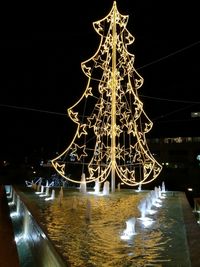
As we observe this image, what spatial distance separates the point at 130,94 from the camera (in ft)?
57.0

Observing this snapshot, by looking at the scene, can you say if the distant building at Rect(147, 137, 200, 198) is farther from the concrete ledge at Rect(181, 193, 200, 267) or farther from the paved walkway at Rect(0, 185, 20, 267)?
the concrete ledge at Rect(181, 193, 200, 267)

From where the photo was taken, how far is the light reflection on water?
228 inches

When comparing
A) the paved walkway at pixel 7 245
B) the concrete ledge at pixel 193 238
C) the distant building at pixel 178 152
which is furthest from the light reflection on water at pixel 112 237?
the distant building at pixel 178 152

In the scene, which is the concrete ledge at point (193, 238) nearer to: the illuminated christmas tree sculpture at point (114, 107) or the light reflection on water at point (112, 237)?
the light reflection on water at point (112, 237)

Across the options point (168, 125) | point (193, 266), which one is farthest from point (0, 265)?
point (168, 125)

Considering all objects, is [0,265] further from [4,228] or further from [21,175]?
[21,175]

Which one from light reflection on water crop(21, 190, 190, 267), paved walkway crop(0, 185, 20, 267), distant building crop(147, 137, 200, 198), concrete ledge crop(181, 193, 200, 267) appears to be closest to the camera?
concrete ledge crop(181, 193, 200, 267)

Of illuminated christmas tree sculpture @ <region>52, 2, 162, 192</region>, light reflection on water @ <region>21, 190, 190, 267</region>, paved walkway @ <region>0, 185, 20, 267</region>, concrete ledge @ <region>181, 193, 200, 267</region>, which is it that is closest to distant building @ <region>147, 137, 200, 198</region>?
illuminated christmas tree sculpture @ <region>52, 2, 162, 192</region>

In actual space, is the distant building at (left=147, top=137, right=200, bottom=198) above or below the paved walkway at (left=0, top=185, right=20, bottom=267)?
above

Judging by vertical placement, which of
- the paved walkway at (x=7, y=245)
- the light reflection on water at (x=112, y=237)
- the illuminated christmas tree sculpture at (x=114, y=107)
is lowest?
the paved walkway at (x=7, y=245)

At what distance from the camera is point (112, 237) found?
743 cm

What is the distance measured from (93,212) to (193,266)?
5.80m

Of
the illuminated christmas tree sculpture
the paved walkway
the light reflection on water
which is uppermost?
the illuminated christmas tree sculpture

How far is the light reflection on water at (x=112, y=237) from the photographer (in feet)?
19.0
